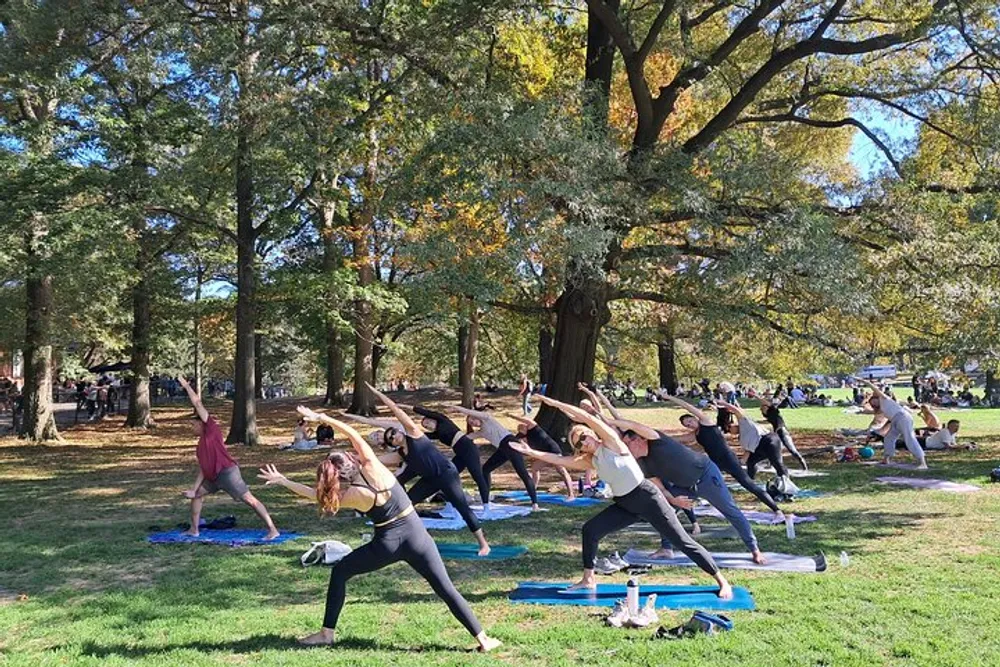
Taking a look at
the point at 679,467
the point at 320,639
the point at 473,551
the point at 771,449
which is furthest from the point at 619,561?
the point at 771,449

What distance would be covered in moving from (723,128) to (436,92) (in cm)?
582

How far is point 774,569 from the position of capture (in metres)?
7.88

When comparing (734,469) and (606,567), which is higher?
(734,469)

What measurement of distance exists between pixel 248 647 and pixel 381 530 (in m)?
1.34

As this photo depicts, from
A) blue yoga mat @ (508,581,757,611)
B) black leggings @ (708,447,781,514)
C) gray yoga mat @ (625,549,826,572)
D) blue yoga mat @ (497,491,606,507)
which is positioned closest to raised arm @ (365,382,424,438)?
blue yoga mat @ (508,581,757,611)

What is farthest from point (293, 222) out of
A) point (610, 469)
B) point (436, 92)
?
point (610, 469)

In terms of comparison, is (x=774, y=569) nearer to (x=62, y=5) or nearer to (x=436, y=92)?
(x=436, y=92)

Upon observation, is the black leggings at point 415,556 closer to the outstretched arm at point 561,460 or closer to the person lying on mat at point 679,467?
the outstretched arm at point 561,460

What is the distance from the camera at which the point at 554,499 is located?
12.8m

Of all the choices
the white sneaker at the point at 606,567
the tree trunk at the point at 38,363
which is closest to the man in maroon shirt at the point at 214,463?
the white sneaker at the point at 606,567

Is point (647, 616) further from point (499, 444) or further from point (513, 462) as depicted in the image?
point (513, 462)

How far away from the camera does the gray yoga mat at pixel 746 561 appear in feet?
26.0

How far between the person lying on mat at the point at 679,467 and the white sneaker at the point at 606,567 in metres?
0.89

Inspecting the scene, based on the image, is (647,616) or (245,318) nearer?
(647,616)
